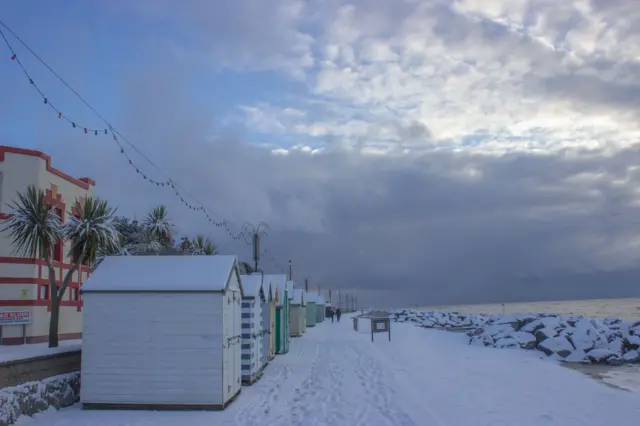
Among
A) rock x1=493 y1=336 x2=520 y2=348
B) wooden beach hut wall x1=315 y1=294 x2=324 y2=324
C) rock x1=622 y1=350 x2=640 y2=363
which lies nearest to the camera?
rock x1=622 y1=350 x2=640 y2=363

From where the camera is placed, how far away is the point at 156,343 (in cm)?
1220

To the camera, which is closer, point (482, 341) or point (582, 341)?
point (582, 341)

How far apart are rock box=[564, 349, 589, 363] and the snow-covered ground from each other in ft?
12.2

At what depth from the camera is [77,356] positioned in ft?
43.5

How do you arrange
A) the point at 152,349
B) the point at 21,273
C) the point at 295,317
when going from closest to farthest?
1. the point at 152,349
2. the point at 21,273
3. the point at 295,317

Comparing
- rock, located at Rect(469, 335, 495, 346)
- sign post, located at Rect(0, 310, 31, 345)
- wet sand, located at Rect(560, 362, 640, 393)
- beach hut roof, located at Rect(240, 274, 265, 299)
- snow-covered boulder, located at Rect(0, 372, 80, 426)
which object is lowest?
wet sand, located at Rect(560, 362, 640, 393)

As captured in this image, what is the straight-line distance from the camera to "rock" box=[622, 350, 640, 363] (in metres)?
24.4

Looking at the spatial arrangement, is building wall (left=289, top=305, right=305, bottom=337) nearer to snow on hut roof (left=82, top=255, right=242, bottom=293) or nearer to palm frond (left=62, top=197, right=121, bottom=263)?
palm frond (left=62, top=197, right=121, bottom=263)

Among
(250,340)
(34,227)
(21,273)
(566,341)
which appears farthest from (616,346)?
(21,273)

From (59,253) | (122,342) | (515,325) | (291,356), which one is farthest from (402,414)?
(515,325)

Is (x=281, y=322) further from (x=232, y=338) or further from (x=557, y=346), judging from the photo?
(x=557, y=346)

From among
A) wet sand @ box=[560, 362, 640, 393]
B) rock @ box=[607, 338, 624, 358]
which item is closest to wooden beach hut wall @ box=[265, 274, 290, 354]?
wet sand @ box=[560, 362, 640, 393]

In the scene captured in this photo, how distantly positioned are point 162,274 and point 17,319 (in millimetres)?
10333

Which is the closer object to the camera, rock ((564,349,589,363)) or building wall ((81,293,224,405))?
building wall ((81,293,224,405))
